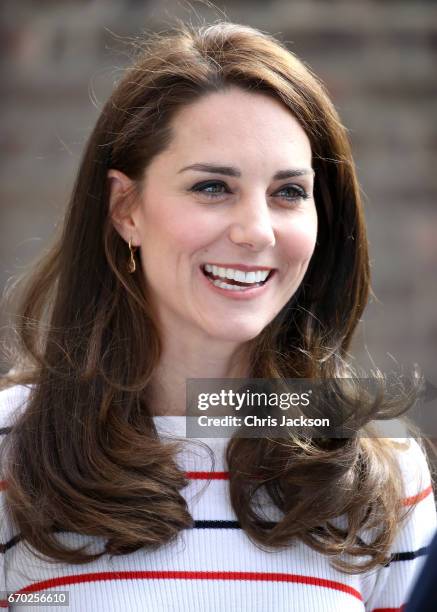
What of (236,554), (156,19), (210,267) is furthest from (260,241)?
(156,19)

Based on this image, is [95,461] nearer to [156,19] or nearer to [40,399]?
[40,399]

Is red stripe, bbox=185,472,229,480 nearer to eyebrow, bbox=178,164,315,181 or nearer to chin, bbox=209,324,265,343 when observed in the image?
chin, bbox=209,324,265,343

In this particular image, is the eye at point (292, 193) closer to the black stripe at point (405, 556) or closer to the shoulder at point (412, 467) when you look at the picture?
the shoulder at point (412, 467)

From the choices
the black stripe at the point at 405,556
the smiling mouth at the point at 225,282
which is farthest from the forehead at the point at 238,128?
the black stripe at the point at 405,556

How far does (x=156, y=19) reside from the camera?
12.3 feet

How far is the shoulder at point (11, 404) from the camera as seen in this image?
2.13m

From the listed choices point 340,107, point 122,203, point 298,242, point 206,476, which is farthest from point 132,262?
point 340,107

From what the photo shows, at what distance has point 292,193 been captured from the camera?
6.84 feet

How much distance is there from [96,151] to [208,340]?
43cm

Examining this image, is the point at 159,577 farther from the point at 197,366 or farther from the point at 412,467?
the point at 412,467

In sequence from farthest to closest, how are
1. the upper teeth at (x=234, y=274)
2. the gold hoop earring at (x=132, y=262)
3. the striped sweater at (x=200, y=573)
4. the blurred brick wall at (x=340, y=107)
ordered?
the blurred brick wall at (x=340, y=107) < the gold hoop earring at (x=132, y=262) < the upper teeth at (x=234, y=274) < the striped sweater at (x=200, y=573)

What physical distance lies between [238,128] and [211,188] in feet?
0.39

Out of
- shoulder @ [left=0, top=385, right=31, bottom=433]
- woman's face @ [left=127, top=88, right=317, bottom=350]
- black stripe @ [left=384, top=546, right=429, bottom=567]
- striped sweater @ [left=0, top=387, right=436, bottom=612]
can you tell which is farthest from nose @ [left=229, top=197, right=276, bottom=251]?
black stripe @ [left=384, top=546, right=429, bottom=567]

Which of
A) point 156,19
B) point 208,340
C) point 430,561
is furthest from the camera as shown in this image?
point 156,19
